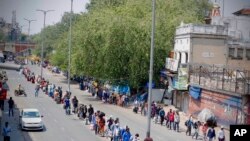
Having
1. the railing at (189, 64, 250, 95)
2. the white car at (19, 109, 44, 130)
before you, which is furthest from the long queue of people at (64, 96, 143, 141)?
the railing at (189, 64, 250, 95)

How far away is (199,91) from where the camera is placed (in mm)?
40312

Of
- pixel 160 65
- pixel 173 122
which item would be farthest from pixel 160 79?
pixel 173 122

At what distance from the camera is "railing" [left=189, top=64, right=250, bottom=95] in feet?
111

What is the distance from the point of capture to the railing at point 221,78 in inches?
1335

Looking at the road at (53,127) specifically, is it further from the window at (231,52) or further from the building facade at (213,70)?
the window at (231,52)

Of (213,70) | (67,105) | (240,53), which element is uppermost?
(240,53)

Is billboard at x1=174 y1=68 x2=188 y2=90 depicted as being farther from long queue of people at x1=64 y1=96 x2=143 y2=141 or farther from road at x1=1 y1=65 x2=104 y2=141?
road at x1=1 y1=65 x2=104 y2=141

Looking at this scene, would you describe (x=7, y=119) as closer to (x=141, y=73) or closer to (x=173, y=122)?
(x=173, y=122)

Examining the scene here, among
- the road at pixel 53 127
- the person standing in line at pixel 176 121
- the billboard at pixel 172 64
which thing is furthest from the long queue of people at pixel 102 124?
the billboard at pixel 172 64

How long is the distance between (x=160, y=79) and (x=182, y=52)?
4127 mm

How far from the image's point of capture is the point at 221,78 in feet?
124

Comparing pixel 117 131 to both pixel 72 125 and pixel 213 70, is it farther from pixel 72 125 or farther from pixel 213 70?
pixel 213 70

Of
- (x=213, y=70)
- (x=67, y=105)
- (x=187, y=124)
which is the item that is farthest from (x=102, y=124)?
(x=213, y=70)

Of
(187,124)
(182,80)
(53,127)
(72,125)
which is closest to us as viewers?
(187,124)
